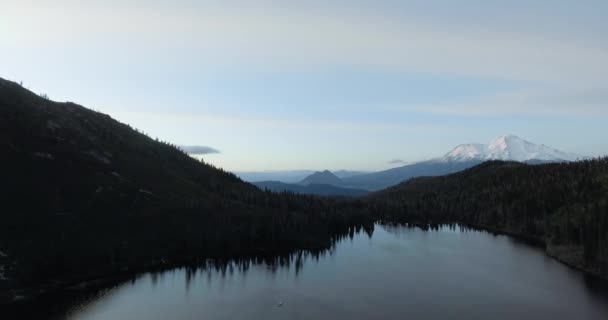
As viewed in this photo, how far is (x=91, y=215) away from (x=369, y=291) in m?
84.4

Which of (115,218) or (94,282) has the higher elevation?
(115,218)

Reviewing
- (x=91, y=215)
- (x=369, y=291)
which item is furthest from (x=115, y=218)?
(x=369, y=291)

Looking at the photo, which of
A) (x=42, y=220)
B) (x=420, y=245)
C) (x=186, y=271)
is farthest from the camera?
(x=420, y=245)

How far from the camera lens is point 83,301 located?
3607 inches

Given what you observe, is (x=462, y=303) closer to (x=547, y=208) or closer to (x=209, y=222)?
(x=209, y=222)

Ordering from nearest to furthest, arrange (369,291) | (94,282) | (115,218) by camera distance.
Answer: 1. (369,291)
2. (94,282)
3. (115,218)

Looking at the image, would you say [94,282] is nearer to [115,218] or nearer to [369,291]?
[115,218]

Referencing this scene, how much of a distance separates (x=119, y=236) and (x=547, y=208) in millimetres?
172148

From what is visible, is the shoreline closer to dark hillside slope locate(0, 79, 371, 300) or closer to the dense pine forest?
the dense pine forest

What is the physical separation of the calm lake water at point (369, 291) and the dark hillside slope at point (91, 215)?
53.9 ft

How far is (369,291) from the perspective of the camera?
102688mm

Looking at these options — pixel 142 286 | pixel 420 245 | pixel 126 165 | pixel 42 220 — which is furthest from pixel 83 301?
pixel 420 245

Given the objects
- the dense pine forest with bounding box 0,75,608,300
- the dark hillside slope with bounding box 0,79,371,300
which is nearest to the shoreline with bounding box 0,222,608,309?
the dense pine forest with bounding box 0,75,608,300

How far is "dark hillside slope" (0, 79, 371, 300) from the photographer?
108894mm
